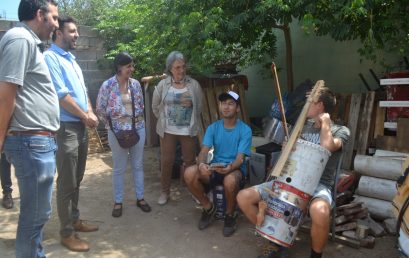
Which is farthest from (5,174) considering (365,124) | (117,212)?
(365,124)

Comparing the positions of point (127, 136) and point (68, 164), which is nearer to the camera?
point (68, 164)

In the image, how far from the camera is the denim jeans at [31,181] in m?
2.45

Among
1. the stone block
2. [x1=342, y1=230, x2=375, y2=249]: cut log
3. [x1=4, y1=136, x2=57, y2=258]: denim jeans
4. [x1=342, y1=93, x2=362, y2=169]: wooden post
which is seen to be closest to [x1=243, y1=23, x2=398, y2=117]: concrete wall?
[x1=342, y1=93, x2=362, y2=169]: wooden post

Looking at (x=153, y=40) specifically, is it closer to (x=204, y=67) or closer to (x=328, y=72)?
(x=204, y=67)

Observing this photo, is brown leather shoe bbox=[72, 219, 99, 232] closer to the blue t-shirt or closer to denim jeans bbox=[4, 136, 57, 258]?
denim jeans bbox=[4, 136, 57, 258]

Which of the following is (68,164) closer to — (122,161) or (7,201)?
(122,161)

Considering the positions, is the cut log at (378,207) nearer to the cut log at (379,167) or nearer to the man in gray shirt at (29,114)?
the cut log at (379,167)

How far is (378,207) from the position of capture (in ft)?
13.0

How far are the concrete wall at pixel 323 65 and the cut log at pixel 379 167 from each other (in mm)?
2050

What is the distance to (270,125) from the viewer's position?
17.5 ft

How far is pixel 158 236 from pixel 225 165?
0.99 metres

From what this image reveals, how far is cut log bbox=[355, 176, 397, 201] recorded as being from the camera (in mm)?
3893

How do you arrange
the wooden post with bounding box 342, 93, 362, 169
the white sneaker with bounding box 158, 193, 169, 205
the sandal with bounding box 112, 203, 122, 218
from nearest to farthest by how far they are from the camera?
the sandal with bounding box 112, 203, 122, 218
the white sneaker with bounding box 158, 193, 169, 205
the wooden post with bounding box 342, 93, 362, 169

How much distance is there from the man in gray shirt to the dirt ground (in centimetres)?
107
